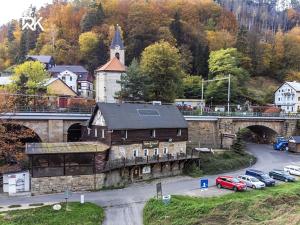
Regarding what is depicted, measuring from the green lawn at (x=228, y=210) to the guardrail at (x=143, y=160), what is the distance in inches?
257

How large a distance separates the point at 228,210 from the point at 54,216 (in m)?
14.4

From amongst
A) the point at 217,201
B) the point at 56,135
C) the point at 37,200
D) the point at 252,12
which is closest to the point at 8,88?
the point at 56,135

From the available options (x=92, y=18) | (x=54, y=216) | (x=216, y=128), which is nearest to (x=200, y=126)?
(x=216, y=128)

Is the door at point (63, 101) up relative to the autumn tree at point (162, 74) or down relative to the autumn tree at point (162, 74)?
down

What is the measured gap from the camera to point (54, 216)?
2738 cm

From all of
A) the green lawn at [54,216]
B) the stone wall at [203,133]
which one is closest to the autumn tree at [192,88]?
the stone wall at [203,133]

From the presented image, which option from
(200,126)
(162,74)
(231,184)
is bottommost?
(231,184)

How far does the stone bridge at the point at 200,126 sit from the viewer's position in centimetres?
4203

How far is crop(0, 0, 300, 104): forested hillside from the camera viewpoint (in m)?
87.6

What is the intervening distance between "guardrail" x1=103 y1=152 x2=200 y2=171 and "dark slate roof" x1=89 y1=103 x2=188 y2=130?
3590 mm

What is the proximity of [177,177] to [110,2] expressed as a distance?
75341mm

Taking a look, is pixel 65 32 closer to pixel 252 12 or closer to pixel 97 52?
pixel 97 52

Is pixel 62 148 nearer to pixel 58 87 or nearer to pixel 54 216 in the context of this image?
pixel 54 216

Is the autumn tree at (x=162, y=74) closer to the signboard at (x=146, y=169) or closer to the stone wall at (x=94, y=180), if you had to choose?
the stone wall at (x=94, y=180)
